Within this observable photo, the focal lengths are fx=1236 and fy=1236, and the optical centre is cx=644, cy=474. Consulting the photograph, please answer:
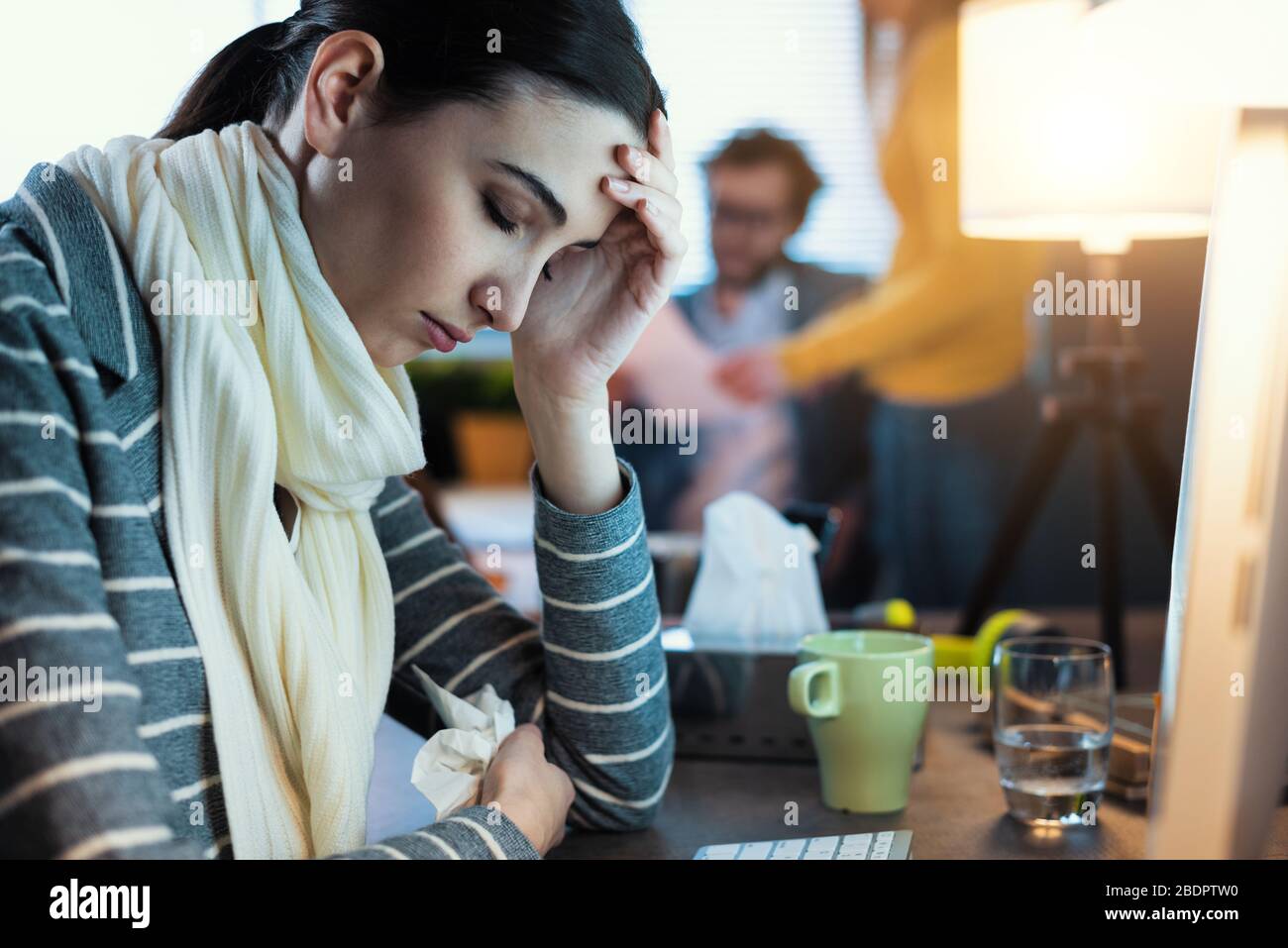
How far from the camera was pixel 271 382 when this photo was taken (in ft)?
2.59

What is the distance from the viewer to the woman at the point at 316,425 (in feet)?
1.98

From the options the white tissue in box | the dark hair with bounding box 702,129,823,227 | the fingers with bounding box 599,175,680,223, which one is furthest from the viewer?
the dark hair with bounding box 702,129,823,227

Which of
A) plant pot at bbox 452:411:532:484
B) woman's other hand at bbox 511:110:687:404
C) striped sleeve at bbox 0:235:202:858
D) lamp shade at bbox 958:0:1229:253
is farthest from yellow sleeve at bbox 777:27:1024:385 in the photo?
striped sleeve at bbox 0:235:202:858

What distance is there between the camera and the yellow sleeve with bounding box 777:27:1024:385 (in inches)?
125

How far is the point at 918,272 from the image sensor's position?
3227 millimetres

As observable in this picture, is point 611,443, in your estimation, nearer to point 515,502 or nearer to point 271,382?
point 271,382

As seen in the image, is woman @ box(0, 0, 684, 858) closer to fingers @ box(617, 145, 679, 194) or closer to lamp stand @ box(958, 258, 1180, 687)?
fingers @ box(617, 145, 679, 194)

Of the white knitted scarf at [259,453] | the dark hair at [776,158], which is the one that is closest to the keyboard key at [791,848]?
the white knitted scarf at [259,453]

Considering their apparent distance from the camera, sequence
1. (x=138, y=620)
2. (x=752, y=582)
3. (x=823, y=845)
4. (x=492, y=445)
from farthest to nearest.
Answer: (x=492, y=445) < (x=752, y=582) < (x=823, y=845) < (x=138, y=620)

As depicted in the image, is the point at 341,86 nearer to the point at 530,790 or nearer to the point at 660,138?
the point at 660,138

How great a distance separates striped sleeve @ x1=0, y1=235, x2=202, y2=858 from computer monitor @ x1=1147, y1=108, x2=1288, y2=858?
448 millimetres

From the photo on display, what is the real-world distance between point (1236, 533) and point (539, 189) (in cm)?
47

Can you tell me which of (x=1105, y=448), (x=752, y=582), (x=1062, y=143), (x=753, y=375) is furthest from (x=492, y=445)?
(x=752, y=582)
